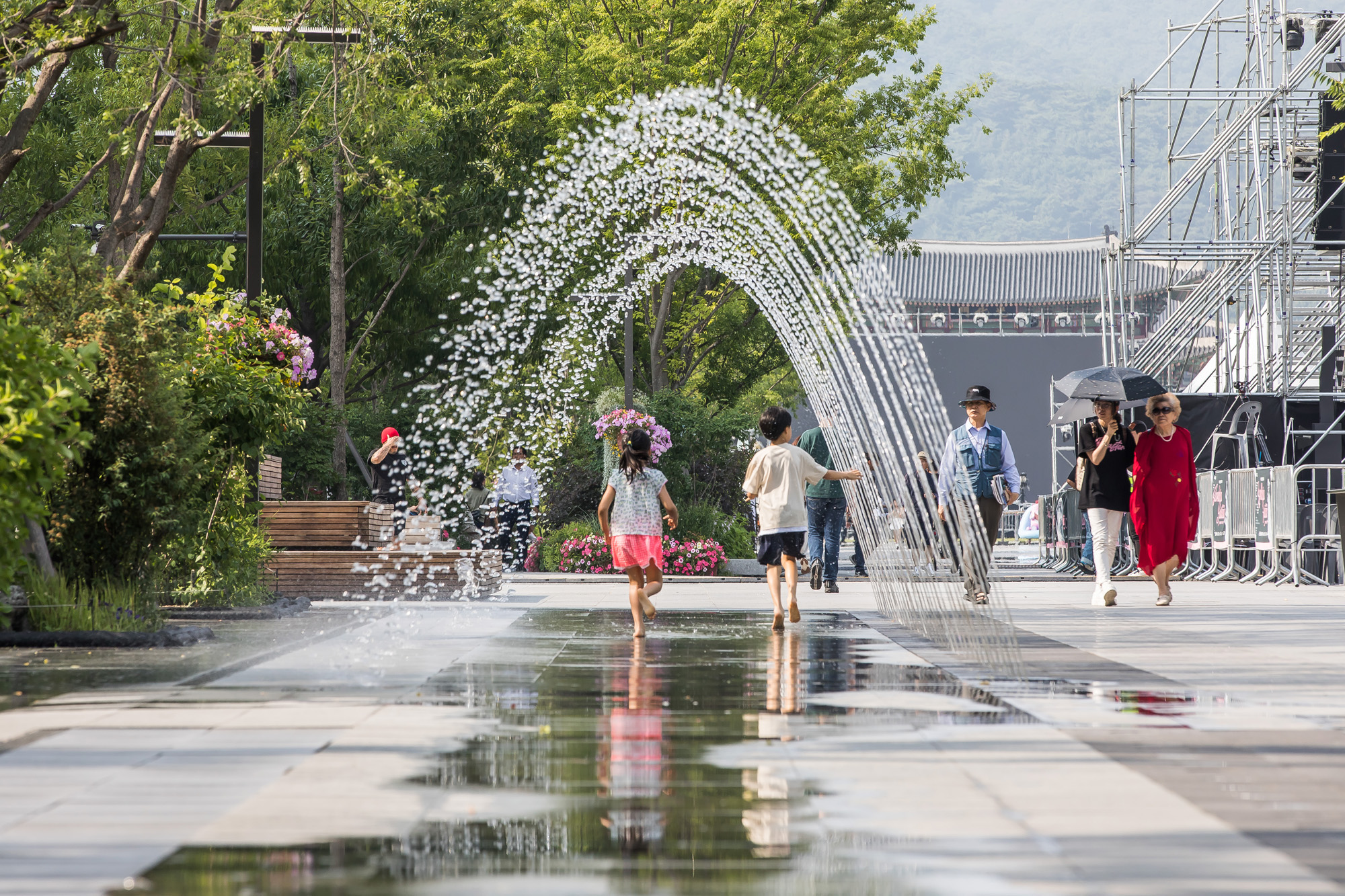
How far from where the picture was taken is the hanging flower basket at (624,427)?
80.6 feet

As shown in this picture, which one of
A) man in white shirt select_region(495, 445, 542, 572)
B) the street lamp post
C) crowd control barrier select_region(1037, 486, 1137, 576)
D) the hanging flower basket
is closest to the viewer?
the street lamp post

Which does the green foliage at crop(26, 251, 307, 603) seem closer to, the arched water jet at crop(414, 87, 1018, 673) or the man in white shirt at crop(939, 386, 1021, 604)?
the man in white shirt at crop(939, 386, 1021, 604)

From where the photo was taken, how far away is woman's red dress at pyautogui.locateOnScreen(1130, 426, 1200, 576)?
15.6m

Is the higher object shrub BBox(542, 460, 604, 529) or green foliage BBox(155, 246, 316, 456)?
green foliage BBox(155, 246, 316, 456)

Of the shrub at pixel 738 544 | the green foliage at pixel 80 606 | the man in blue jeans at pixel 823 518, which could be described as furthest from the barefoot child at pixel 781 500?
the shrub at pixel 738 544

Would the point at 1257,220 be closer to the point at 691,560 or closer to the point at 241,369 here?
the point at 691,560

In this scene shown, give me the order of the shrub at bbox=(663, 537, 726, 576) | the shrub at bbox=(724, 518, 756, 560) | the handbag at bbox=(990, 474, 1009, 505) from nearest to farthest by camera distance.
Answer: the handbag at bbox=(990, 474, 1009, 505) → the shrub at bbox=(663, 537, 726, 576) → the shrub at bbox=(724, 518, 756, 560)

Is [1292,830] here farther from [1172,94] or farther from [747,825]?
[1172,94]

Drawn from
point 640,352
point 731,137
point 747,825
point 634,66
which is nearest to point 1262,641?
point 747,825

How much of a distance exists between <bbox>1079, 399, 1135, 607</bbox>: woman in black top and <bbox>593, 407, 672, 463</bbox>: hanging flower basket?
32.6 feet

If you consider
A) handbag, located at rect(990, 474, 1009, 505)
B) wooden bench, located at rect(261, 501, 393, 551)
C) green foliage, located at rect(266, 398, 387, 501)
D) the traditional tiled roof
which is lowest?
wooden bench, located at rect(261, 501, 393, 551)

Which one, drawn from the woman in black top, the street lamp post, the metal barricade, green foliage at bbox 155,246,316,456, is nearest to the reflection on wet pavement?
green foliage at bbox 155,246,316,456

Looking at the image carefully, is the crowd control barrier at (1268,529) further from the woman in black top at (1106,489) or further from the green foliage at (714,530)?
the green foliage at (714,530)

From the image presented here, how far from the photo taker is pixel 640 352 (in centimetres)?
3325
